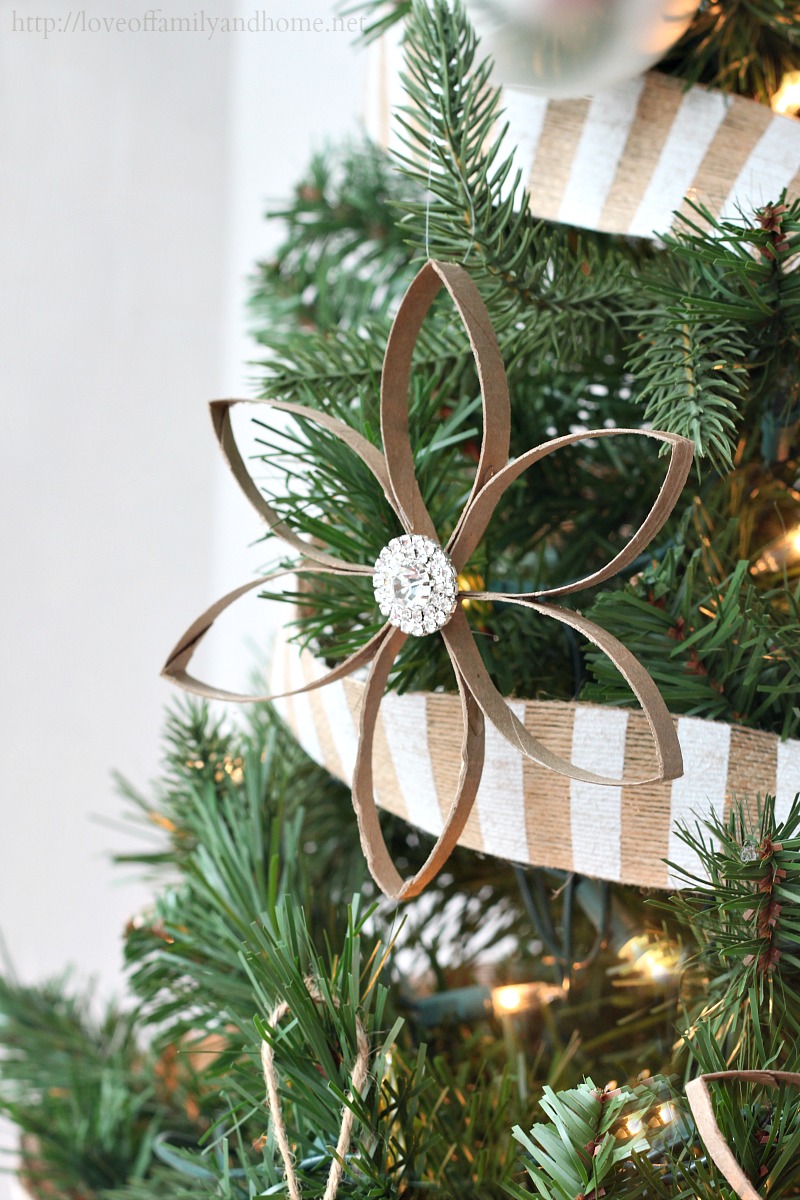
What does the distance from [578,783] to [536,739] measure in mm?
17

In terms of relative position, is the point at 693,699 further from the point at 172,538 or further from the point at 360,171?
the point at 172,538

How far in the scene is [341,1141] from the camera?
0.85 ft

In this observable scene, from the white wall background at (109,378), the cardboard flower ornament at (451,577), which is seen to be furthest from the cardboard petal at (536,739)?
the white wall background at (109,378)

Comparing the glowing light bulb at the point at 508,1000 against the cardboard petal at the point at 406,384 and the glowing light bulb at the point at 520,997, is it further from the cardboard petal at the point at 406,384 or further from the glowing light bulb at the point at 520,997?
the cardboard petal at the point at 406,384

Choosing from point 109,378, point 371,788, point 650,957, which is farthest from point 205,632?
point 109,378

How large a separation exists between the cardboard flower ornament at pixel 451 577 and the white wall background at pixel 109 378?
0.44 m

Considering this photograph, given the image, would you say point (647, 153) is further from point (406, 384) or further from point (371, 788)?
point (371, 788)

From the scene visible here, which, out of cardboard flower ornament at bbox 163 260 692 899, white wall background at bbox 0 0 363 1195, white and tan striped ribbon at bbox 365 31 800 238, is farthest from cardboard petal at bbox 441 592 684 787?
white wall background at bbox 0 0 363 1195

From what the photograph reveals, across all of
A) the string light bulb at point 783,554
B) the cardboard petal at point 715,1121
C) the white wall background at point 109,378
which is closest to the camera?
the cardboard petal at point 715,1121

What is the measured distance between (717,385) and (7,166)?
0.55 metres

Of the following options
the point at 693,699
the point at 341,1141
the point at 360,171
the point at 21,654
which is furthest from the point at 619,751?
the point at 21,654

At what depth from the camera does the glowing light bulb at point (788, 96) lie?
0.33 metres

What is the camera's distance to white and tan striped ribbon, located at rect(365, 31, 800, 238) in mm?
292

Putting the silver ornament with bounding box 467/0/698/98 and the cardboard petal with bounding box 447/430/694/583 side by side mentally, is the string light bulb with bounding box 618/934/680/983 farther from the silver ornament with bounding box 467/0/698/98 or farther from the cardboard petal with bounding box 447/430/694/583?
the silver ornament with bounding box 467/0/698/98
